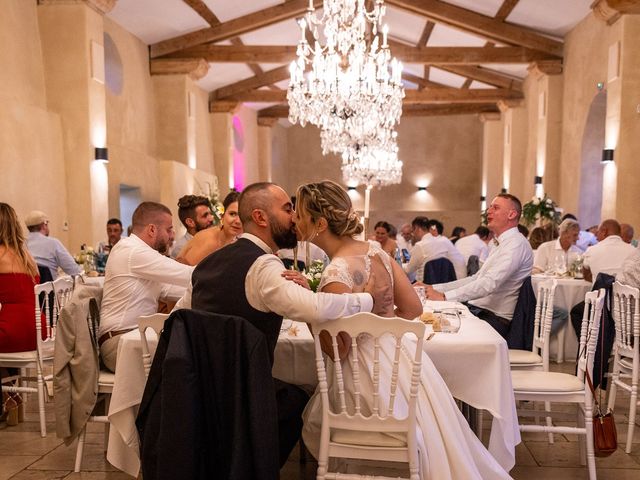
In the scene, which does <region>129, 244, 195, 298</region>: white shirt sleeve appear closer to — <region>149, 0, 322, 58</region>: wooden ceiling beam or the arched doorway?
the arched doorway

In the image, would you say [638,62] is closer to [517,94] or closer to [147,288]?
[517,94]

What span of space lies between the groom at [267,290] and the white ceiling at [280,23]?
8.54 metres

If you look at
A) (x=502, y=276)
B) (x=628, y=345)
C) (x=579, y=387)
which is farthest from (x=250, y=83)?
(x=579, y=387)

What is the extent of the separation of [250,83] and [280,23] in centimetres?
275

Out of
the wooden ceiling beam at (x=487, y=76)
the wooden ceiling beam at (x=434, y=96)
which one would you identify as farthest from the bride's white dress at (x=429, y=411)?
the wooden ceiling beam at (x=434, y=96)

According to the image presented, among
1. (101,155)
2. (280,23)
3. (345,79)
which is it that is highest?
(280,23)

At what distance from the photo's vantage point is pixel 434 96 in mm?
15039

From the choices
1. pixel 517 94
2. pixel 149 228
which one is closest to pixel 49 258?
pixel 149 228

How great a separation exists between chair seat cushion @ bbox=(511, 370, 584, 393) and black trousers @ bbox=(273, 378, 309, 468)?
1054 mm

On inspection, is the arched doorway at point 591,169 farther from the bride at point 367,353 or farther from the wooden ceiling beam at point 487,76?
the bride at point 367,353

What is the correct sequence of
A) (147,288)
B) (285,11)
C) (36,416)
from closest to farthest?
(147,288) → (36,416) → (285,11)

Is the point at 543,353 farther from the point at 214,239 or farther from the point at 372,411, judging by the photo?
the point at 214,239

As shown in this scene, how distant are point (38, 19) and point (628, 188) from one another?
8.04 m

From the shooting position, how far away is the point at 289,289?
2160mm
